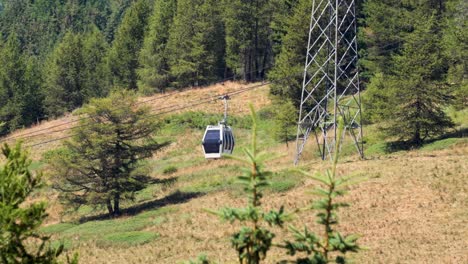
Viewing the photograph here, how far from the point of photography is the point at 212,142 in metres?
38.0

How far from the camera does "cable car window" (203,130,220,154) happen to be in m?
37.9

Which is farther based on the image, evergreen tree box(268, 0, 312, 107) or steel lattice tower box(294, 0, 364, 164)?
evergreen tree box(268, 0, 312, 107)

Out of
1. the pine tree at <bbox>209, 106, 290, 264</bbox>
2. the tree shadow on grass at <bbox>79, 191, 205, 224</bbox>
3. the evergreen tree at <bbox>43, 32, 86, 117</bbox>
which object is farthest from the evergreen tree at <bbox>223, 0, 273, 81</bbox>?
the pine tree at <bbox>209, 106, 290, 264</bbox>

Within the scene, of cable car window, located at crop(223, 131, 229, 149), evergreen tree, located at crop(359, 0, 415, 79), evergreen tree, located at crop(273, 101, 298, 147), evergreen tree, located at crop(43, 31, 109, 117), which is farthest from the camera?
evergreen tree, located at crop(43, 31, 109, 117)

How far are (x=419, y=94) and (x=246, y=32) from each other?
3661cm

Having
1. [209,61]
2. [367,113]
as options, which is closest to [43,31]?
[209,61]

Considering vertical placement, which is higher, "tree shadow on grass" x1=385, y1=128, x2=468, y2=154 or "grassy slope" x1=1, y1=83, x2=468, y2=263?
"tree shadow on grass" x1=385, y1=128, x2=468, y2=154

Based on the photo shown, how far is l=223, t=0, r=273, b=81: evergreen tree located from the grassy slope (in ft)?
107

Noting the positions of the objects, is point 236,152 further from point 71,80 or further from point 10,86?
point 10,86

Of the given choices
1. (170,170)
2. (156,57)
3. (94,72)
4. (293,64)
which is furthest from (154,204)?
(94,72)

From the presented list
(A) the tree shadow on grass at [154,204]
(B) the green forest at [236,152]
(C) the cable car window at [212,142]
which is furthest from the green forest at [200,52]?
(A) the tree shadow on grass at [154,204]

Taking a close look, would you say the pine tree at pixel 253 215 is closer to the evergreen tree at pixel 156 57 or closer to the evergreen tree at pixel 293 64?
the evergreen tree at pixel 293 64

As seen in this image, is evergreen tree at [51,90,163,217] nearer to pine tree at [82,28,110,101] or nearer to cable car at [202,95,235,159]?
cable car at [202,95,235,159]

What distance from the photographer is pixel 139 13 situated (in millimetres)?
86938
